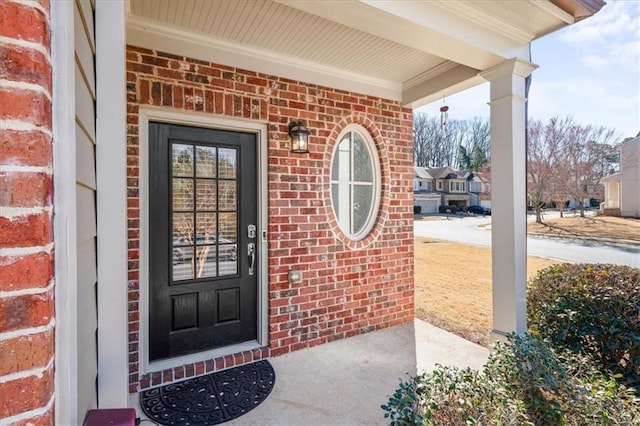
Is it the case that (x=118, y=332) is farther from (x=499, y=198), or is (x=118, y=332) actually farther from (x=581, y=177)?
(x=581, y=177)

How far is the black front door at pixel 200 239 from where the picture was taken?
2.67 metres

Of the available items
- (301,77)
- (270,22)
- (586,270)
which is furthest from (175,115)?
(586,270)

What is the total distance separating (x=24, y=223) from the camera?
62cm

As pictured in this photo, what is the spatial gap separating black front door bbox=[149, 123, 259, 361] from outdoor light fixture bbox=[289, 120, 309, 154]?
36 centimetres

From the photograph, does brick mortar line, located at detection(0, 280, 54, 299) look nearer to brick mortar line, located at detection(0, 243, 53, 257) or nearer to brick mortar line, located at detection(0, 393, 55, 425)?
brick mortar line, located at detection(0, 243, 53, 257)

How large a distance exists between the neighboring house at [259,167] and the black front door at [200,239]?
0.04 ft

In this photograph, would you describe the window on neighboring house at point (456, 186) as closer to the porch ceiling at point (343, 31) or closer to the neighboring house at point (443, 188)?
the neighboring house at point (443, 188)

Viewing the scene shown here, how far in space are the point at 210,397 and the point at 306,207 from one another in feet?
5.79

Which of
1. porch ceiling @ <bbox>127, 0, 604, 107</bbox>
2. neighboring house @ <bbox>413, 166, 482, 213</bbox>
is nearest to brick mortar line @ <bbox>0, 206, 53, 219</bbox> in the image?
porch ceiling @ <bbox>127, 0, 604, 107</bbox>

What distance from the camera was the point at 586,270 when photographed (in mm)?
3045

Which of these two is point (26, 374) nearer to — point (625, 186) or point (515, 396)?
point (515, 396)

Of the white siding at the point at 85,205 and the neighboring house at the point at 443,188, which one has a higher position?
the neighboring house at the point at 443,188

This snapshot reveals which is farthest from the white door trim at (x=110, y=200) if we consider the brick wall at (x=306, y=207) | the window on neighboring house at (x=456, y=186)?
the window on neighboring house at (x=456, y=186)

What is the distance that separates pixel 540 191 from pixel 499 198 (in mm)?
17570
